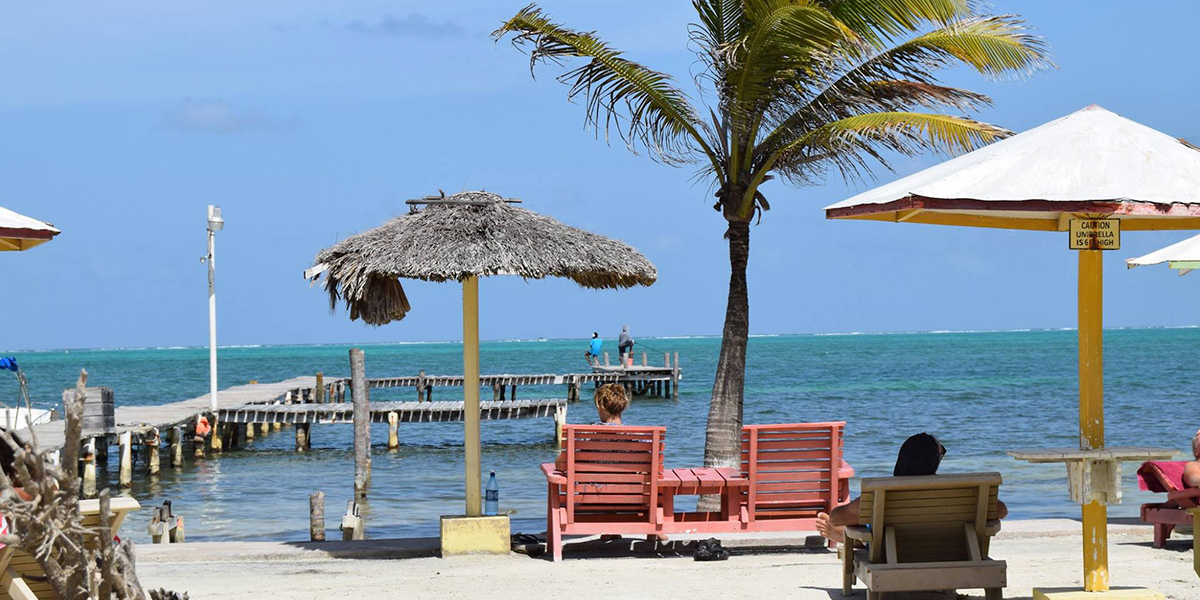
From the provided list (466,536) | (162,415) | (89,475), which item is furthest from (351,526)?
(162,415)

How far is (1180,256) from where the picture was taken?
30.7ft

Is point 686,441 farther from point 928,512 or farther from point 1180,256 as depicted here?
point 928,512

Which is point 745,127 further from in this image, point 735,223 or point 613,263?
point 613,263

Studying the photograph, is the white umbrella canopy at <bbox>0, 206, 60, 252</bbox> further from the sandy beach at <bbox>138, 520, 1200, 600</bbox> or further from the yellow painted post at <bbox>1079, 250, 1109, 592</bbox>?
the yellow painted post at <bbox>1079, 250, 1109, 592</bbox>

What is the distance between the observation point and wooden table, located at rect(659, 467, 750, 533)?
7.95m

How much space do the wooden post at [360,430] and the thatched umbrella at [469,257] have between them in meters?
10.5

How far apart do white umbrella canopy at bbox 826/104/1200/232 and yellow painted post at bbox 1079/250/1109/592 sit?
1.14ft

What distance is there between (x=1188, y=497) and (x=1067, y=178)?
317cm

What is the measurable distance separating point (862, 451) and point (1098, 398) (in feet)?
64.6

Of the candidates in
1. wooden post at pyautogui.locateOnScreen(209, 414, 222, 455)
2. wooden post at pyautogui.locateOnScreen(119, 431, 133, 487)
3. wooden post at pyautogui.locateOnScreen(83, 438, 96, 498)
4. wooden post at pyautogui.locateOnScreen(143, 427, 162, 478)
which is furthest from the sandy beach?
wooden post at pyautogui.locateOnScreen(209, 414, 222, 455)

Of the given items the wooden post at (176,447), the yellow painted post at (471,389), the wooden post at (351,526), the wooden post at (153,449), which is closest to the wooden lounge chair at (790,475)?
the yellow painted post at (471,389)

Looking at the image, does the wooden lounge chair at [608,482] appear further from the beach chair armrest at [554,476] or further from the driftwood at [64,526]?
the driftwood at [64,526]

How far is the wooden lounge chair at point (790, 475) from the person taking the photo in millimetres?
7977

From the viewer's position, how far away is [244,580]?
7336 millimetres
